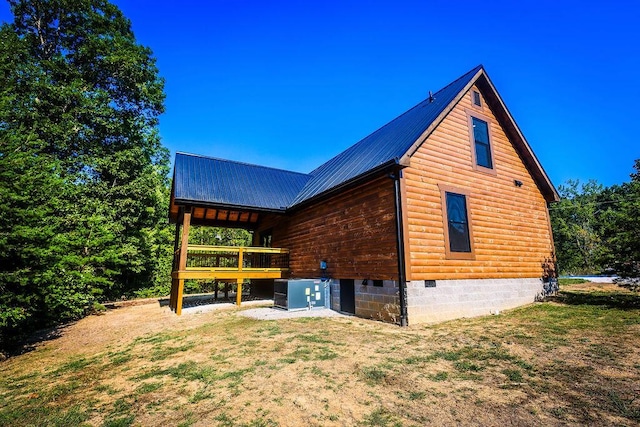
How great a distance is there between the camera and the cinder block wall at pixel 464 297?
871cm

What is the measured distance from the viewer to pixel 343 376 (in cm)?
476

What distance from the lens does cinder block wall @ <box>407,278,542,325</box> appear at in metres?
8.71

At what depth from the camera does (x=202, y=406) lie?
3975 millimetres

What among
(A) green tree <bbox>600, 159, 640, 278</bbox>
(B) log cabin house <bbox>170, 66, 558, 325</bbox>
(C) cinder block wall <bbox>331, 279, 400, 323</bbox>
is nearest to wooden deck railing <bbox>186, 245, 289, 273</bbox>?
(B) log cabin house <bbox>170, 66, 558, 325</bbox>

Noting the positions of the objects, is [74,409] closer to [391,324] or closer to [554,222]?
[391,324]

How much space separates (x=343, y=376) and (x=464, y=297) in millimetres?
6488

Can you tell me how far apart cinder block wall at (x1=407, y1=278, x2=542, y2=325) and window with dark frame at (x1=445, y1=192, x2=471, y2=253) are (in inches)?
44.2

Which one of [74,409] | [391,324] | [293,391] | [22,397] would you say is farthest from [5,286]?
[391,324]

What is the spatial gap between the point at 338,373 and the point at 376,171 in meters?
6.05

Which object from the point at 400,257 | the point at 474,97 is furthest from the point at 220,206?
the point at 474,97

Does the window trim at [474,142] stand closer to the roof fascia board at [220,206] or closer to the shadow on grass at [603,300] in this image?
the shadow on grass at [603,300]

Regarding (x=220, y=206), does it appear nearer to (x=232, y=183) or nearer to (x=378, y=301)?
(x=232, y=183)

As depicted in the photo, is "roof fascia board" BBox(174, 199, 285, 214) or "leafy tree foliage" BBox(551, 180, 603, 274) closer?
"roof fascia board" BBox(174, 199, 285, 214)

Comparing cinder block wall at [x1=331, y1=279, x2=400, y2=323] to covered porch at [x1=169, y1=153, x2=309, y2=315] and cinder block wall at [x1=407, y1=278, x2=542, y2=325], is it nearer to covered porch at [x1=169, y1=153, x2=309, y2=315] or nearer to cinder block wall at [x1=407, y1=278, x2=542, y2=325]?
cinder block wall at [x1=407, y1=278, x2=542, y2=325]
